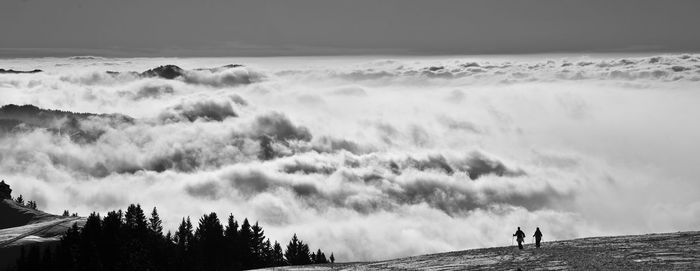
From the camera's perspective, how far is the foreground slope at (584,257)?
216 feet

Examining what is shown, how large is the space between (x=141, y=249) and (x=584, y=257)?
81679 mm

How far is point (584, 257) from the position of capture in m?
74.1

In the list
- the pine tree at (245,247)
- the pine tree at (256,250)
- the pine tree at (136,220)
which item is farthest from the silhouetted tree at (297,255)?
the pine tree at (136,220)

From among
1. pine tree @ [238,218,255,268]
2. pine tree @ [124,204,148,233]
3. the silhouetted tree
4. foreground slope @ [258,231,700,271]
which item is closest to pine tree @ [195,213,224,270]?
pine tree @ [238,218,255,268]

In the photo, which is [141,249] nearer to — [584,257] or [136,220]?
[136,220]

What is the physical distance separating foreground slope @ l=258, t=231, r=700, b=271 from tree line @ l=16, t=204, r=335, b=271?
45.8 meters

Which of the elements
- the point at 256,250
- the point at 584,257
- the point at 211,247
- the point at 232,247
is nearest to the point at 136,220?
the point at 211,247

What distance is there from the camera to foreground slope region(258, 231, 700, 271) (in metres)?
65.8

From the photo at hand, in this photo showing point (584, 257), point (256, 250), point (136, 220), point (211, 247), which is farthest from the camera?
point (256, 250)

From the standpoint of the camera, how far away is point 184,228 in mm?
181750

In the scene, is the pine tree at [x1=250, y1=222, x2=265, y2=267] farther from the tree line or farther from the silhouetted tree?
the silhouetted tree

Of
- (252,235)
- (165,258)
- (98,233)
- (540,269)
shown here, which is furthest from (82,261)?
(540,269)

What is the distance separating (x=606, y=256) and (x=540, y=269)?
8.68 metres

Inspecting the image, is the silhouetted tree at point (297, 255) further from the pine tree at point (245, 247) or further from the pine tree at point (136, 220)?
the pine tree at point (136, 220)
